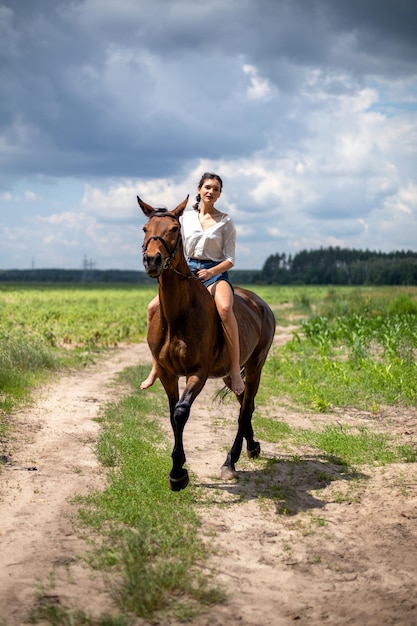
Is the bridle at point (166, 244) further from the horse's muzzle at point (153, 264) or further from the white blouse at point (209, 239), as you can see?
the white blouse at point (209, 239)

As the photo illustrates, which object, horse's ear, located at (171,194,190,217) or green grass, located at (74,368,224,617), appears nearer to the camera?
green grass, located at (74,368,224,617)

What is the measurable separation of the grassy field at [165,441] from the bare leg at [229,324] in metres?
1.28

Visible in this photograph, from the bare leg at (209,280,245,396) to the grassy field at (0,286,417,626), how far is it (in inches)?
50.3

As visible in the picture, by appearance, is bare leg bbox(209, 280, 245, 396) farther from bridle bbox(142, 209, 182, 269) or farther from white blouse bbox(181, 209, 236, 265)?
bridle bbox(142, 209, 182, 269)

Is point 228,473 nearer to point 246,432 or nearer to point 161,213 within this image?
point 246,432

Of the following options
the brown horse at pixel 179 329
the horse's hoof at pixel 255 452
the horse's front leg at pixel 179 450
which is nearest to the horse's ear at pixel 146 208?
the brown horse at pixel 179 329

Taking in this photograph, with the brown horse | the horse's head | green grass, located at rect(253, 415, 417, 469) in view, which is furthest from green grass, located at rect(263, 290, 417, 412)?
the horse's head

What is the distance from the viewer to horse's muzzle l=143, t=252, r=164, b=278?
5.63 meters

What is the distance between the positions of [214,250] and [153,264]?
1.73 metres

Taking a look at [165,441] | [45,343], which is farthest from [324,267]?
[165,441]

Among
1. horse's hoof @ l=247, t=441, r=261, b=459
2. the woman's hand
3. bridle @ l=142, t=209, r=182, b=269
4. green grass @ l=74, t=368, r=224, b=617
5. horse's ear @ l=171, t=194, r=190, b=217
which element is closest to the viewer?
green grass @ l=74, t=368, r=224, b=617

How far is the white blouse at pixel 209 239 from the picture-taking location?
282 inches

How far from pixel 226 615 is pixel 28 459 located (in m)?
4.32

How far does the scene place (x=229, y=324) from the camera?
7.07m
